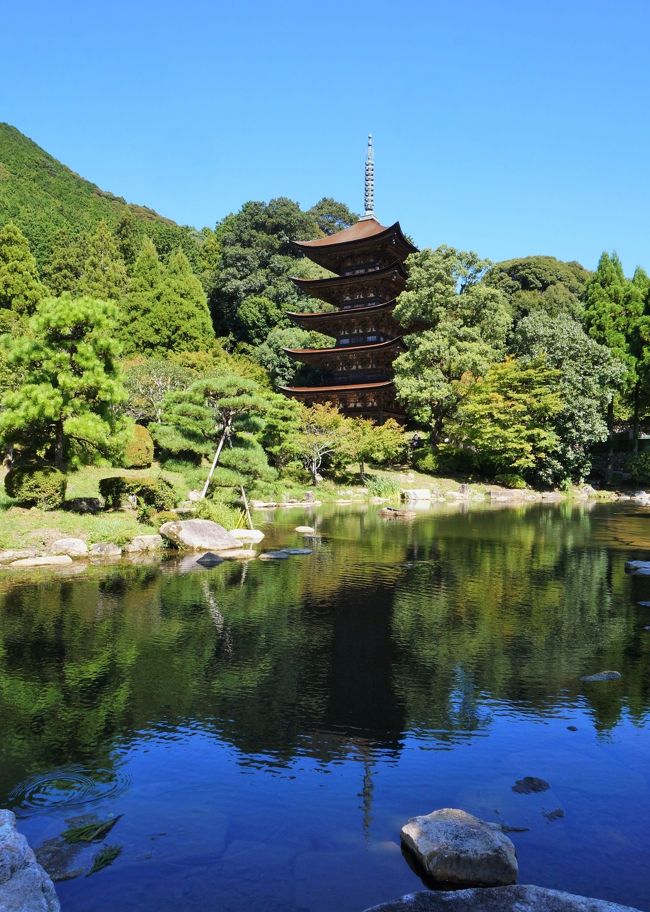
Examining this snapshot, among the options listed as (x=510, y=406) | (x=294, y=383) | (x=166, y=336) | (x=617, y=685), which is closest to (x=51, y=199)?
(x=166, y=336)

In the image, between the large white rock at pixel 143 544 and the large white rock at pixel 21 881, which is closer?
the large white rock at pixel 21 881

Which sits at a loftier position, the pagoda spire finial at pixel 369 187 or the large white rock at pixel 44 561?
the pagoda spire finial at pixel 369 187

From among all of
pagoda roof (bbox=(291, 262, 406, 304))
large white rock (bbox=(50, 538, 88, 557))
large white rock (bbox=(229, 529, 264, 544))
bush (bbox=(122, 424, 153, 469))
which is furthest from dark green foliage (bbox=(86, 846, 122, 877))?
pagoda roof (bbox=(291, 262, 406, 304))

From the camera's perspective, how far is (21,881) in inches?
152

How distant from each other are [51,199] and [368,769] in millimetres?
71606

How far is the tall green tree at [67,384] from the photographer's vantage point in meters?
17.3

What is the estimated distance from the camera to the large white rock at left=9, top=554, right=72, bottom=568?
1438 cm

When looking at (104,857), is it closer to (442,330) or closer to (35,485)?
(35,485)

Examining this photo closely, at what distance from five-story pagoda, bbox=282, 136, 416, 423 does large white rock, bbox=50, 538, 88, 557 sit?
2596cm

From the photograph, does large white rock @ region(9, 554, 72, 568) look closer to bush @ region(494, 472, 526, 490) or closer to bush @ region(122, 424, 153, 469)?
bush @ region(122, 424, 153, 469)

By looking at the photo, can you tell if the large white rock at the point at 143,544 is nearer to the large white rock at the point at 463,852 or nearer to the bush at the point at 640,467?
the large white rock at the point at 463,852

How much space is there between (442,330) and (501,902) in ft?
117

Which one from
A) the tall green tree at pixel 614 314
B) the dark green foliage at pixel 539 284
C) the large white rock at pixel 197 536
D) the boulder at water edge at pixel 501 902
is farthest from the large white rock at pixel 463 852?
the dark green foliage at pixel 539 284

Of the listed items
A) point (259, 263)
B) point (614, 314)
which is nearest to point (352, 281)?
point (259, 263)
